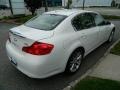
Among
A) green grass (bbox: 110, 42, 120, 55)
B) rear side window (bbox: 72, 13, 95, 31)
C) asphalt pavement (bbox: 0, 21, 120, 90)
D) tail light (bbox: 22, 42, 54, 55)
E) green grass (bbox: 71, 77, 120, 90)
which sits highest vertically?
rear side window (bbox: 72, 13, 95, 31)

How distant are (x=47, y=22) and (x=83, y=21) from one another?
1006 millimetres

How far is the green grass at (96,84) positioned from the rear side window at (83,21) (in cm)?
131

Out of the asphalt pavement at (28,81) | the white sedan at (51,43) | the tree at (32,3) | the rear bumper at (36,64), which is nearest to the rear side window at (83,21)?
the white sedan at (51,43)

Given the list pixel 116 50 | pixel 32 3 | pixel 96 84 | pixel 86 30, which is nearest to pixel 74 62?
pixel 96 84

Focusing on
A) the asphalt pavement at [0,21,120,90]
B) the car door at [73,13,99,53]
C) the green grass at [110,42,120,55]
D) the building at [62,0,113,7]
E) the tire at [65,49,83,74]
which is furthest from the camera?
the building at [62,0,113,7]

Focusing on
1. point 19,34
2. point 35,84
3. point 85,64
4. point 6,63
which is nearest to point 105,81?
point 85,64

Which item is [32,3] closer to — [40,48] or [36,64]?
[40,48]

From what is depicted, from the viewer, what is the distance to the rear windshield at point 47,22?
411cm

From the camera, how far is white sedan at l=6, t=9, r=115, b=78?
3404mm

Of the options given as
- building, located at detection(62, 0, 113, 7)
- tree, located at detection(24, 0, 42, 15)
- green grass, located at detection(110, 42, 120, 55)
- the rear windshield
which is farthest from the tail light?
building, located at detection(62, 0, 113, 7)

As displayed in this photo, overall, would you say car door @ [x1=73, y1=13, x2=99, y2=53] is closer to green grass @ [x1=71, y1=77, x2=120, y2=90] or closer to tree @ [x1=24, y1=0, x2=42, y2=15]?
green grass @ [x1=71, y1=77, x2=120, y2=90]

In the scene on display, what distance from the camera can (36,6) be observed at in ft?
61.6

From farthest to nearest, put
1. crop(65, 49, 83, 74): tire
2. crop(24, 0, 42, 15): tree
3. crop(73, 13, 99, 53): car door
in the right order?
crop(24, 0, 42, 15): tree
crop(73, 13, 99, 53): car door
crop(65, 49, 83, 74): tire

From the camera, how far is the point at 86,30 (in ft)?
15.2
